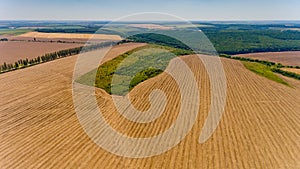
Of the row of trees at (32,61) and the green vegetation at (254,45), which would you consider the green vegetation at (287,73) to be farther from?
the row of trees at (32,61)

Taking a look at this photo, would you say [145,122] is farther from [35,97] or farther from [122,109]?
[35,97]

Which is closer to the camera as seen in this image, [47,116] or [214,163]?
[214,163]

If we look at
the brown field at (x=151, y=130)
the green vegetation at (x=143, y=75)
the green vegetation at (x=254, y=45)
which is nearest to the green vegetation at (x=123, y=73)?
the green vegetation at (x=143, y=75)

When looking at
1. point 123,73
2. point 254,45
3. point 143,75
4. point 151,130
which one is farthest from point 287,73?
point 254,45

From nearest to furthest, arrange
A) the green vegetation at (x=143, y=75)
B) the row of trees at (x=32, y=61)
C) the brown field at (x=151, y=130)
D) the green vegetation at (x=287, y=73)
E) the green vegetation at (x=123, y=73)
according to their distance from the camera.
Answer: the brown field at (x=151, y=130), the green vegetation at (x=123, y=73), the green vegetation at (x=143, y=75), the row of trees at (x=32, y=61), the green vegetation at (x=287, y=73)

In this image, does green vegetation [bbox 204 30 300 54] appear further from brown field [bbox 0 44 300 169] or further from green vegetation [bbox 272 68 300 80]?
brown field [bbox 0 44 300 169]

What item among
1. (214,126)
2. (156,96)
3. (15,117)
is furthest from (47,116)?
(214,126)

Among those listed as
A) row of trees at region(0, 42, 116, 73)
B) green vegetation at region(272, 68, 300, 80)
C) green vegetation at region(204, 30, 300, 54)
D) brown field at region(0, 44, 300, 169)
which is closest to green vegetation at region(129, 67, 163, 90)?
brown field at region(0, 44, 300, 169)

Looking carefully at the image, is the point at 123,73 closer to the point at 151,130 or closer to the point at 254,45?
the point at 151,130
